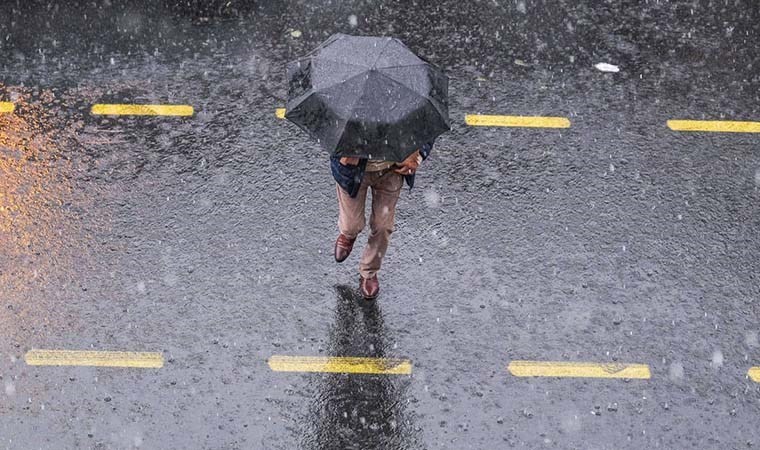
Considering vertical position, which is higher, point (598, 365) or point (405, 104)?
point (405, 104)

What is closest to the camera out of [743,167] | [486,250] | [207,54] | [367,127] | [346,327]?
[367,127]

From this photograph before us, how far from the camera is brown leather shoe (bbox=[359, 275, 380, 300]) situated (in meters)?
7.15

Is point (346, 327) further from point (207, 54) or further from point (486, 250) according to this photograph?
point (207, 54)

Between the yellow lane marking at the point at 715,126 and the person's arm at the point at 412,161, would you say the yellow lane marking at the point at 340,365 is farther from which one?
the yellow lane marking at the point at 715,126

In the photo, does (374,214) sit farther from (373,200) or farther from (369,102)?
(369,102)

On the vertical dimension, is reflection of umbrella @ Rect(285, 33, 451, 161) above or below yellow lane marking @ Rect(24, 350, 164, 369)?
above

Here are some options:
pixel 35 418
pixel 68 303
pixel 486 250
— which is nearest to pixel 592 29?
pixel 486 250

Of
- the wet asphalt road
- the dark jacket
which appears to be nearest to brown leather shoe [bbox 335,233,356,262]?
the wet asphalt road

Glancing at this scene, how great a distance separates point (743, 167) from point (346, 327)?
3417mm

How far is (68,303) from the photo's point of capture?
23.1ft

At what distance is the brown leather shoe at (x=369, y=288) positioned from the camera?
7.15m

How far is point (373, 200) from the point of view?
22.3 ft

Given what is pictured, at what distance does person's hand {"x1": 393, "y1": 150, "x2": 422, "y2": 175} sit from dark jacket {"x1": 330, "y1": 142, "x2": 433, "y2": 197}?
5cm

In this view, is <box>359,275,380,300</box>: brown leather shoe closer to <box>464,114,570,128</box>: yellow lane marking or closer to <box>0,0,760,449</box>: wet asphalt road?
<box>0,0,760,449</box>: wet asphalt road
